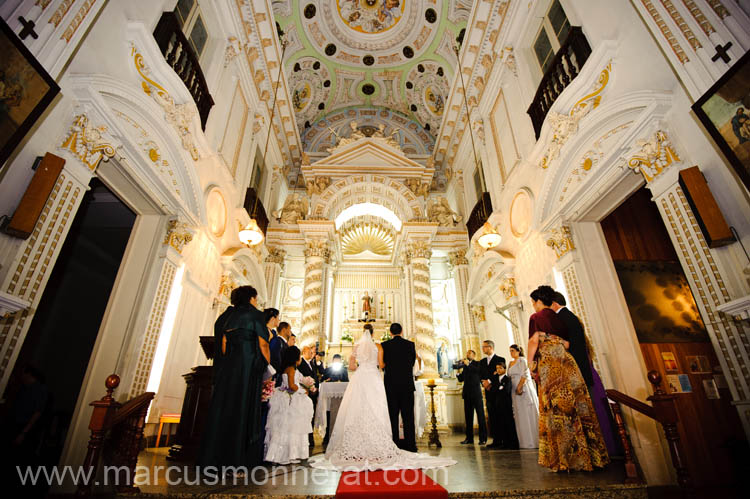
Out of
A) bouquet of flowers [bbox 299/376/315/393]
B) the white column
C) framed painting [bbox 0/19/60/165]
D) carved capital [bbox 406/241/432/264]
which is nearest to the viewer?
framed painting [bbox 0/19/60/165]

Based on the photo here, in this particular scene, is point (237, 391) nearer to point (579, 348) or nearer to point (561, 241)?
point (579, 348)

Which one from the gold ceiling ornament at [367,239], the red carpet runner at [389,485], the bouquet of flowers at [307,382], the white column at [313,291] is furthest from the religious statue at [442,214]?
the red carpet runner at [389,485]

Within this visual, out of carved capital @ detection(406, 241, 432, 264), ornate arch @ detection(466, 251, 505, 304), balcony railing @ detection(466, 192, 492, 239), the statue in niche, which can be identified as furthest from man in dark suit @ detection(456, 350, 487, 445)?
the statue in niche

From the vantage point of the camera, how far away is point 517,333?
748 centimetres

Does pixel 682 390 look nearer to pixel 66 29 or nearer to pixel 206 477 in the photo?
pixel 206 477

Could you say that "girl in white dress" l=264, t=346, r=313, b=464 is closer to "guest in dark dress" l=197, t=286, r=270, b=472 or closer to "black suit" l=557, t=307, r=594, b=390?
"guest in dark dress" l=197, t=286, r=270, b=472

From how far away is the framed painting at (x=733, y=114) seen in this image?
292cm

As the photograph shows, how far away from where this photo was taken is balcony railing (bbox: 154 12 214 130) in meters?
5.33

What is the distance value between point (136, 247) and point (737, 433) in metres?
8.48

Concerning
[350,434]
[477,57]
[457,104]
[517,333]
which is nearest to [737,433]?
[517,333]


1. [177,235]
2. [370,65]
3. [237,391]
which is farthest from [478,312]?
[370,65]

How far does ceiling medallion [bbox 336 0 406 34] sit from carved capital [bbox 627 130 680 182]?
11.0 metres

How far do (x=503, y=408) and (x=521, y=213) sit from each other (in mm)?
3945

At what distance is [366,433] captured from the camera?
3904 mm
